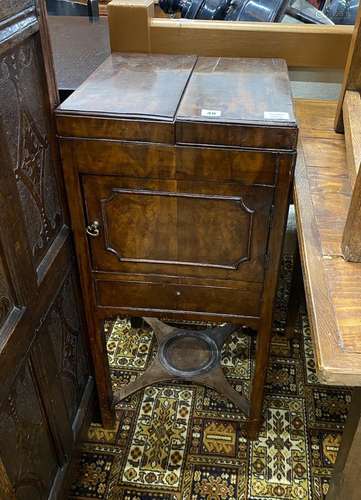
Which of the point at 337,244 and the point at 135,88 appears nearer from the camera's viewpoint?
the point at 337,244

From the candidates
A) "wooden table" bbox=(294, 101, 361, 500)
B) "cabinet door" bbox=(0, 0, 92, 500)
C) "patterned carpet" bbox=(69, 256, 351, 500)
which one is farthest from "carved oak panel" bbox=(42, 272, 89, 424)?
"wooden table" bbox=(294, 101, 361, 500)

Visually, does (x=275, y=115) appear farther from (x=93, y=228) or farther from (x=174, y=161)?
(x=93, y=228)

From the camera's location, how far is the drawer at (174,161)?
2.93ft

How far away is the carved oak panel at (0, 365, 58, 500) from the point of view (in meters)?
0.86

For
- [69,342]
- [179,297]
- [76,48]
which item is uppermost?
[76,48]

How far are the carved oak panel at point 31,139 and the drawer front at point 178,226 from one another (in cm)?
8

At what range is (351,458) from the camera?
84 centimetres

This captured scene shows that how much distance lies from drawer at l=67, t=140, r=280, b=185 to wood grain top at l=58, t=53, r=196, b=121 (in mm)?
61

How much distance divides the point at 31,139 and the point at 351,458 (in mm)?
797

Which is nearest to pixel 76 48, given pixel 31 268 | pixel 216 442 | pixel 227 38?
pixel 227 38

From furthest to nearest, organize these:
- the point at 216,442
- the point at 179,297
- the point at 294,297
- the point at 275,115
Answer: the point at 294,297
the point at 216,442
the point at 179,297
the point at 275,115

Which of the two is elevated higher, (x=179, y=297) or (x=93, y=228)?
(x=93, y=228)

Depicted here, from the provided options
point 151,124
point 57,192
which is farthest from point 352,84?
point 57,192

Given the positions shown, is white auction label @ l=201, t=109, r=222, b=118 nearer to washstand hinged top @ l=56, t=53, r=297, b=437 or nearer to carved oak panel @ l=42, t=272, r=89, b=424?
washstand hinged top @ l=56, t=53, r=297, b=437
